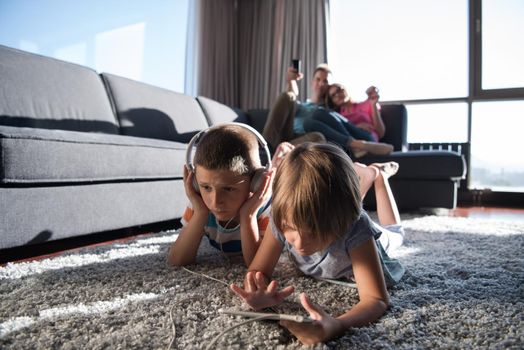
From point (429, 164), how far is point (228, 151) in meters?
1.83


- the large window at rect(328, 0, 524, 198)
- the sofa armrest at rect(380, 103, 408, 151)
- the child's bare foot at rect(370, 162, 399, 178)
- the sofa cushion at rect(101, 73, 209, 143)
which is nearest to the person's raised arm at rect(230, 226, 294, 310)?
the child's bare foot at rect(370, 162, 399, 178)

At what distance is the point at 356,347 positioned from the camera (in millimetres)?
562

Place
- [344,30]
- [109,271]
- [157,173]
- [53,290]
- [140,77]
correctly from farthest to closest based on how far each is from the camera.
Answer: [344,30] < [140,77] < [157,173] < [109,271] < [53,290]

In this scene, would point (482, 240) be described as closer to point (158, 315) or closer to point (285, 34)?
point (158, 315)

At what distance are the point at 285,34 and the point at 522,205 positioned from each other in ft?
9.63

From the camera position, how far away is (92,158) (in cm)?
130

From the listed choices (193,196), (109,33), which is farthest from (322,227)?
(109,33)

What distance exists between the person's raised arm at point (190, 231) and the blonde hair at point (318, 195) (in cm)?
36

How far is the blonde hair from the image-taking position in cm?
62

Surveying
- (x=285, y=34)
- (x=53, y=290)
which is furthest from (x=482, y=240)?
(x=285, y=34)

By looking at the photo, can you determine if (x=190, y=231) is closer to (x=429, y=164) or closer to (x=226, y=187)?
(x=226, y=187)

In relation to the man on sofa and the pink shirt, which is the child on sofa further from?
the pink shirt

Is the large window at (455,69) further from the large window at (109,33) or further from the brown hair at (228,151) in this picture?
the brown hair at (228,151)

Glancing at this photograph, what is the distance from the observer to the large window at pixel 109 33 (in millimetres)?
2314
